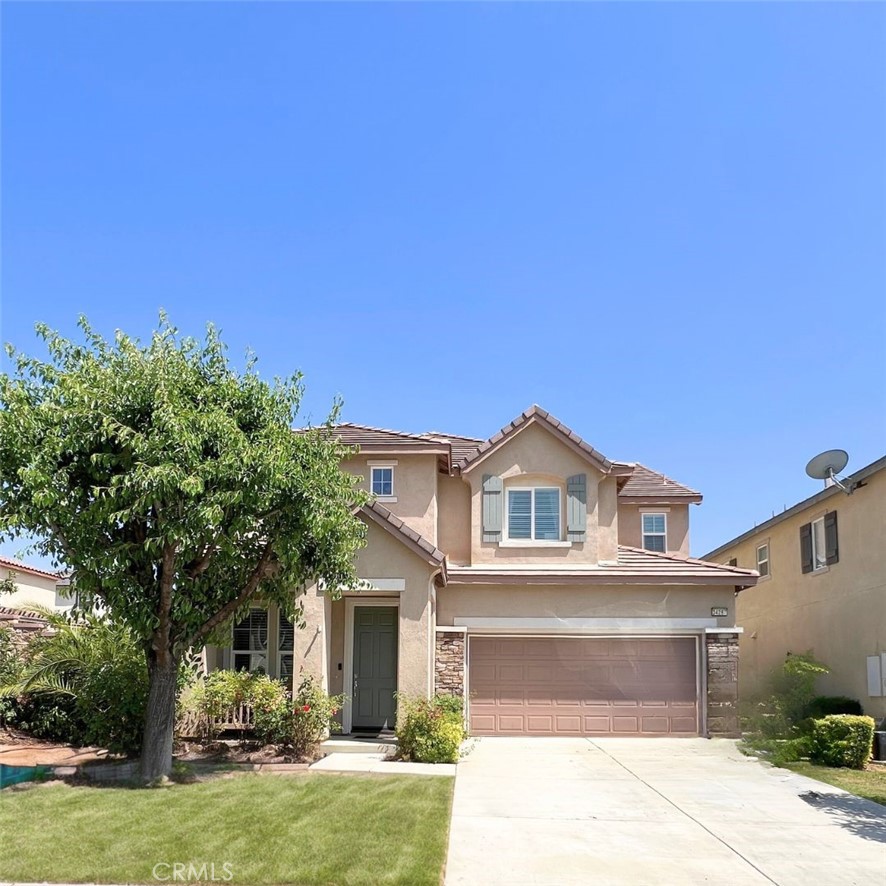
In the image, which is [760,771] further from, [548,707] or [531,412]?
[531,412]

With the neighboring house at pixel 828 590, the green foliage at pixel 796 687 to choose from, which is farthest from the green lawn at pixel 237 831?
the neighboring house at pixel 828 590

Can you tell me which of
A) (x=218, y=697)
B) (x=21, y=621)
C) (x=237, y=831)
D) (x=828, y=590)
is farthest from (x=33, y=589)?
(x=828, y=590)

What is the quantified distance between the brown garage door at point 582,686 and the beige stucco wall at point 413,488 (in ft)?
9.39

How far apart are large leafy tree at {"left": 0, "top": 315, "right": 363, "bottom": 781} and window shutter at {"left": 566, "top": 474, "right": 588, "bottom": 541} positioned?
313 inches

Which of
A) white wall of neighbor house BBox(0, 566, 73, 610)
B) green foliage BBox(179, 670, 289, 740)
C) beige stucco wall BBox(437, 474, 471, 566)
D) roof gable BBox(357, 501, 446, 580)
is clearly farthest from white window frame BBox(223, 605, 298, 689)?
white wall of neighbor house BBox(0, 566, 73, 610)

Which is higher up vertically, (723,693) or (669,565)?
(669,565)

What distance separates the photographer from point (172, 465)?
10430 millimetres

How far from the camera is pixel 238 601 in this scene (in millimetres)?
12281

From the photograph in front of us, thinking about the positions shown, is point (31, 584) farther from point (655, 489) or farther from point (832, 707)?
point (832, 707)

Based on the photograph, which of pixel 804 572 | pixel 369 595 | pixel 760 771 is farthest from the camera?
pixel 804 572

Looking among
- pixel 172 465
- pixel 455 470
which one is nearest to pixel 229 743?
pixel 172 465

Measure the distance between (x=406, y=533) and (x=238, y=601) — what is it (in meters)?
4.81

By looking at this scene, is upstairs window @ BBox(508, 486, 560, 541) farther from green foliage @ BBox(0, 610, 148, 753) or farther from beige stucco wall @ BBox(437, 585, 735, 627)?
green foliage @ BBox(0, 610, 148, 753)

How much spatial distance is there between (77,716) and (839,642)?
15794mm
